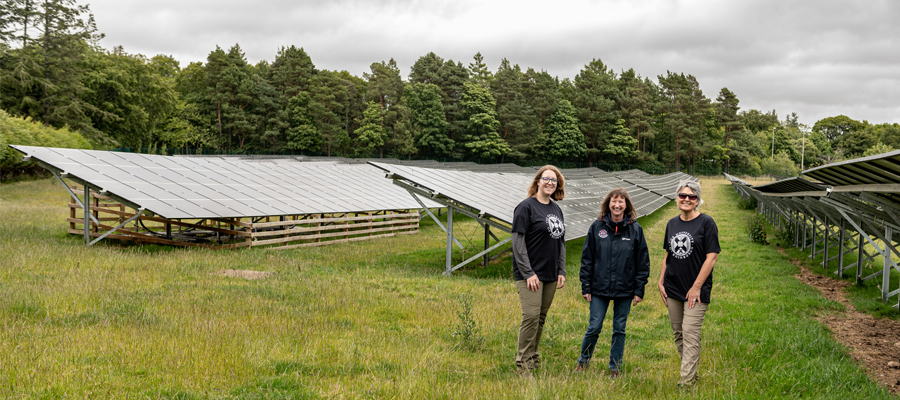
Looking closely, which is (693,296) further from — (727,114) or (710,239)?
(727,114)

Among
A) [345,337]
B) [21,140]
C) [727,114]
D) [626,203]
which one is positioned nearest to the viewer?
[626,203]

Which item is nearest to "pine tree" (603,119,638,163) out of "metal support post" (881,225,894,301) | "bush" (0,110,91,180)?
"bush" (0,110,91,180)

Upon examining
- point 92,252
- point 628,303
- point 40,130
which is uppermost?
point 40,130

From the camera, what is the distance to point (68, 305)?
8406 mm

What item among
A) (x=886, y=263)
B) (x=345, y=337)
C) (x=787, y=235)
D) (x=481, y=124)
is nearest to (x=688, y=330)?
(x=345, y=337)

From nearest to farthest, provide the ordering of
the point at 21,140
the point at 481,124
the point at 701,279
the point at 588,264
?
the point at 701,279
the point at 588,264
the point at 21,140
the point at 481,124

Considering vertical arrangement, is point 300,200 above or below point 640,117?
below

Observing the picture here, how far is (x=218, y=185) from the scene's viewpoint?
1934 centimetres

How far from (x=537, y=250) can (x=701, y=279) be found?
150 centimetres

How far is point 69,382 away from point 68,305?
150 inches

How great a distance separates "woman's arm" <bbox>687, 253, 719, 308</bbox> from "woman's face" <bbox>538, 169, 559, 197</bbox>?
1.54 metres

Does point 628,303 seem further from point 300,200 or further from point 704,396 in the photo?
point 300,200

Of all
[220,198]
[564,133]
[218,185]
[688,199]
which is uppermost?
[564,133]

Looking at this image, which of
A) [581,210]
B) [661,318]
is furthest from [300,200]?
[661,318]
